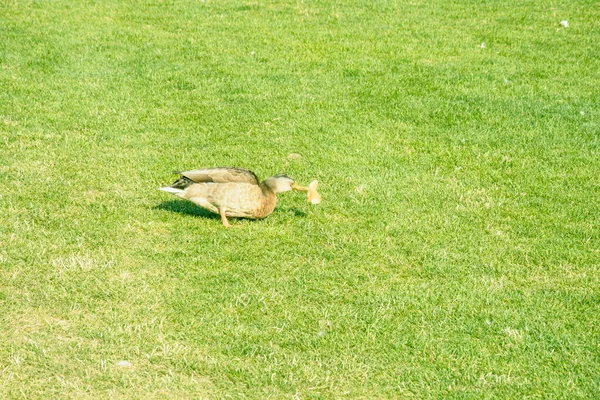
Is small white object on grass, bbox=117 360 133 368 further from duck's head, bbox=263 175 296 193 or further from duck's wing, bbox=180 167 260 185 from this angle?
duck's head, bbox=263 175 296 193

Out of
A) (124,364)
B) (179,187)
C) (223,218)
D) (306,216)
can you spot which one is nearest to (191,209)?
(179,187)

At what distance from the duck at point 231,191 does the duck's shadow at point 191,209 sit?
0.38 meters

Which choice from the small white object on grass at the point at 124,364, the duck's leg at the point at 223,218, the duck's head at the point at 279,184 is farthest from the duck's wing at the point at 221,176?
the small white object on grass at the point at 124,364

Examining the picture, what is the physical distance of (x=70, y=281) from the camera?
7.00 metres

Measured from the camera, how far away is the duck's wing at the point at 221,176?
317 inches

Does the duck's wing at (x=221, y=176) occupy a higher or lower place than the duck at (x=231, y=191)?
higher

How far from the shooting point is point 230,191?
26.1ft

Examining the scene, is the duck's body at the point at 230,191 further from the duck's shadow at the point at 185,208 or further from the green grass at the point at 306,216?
the duck's shadow at the point at 185,208

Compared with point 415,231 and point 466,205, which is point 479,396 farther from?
point 466,205

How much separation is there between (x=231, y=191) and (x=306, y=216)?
972 mm

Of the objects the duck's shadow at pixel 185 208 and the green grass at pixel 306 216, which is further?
the duck's shadow at pixel 185 208

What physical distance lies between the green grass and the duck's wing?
50 cm

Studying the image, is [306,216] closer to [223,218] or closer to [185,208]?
[223,218]

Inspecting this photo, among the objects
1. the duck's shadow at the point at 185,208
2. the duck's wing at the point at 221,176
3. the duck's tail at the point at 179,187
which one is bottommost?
the duck's shadow at the point at 185,208
